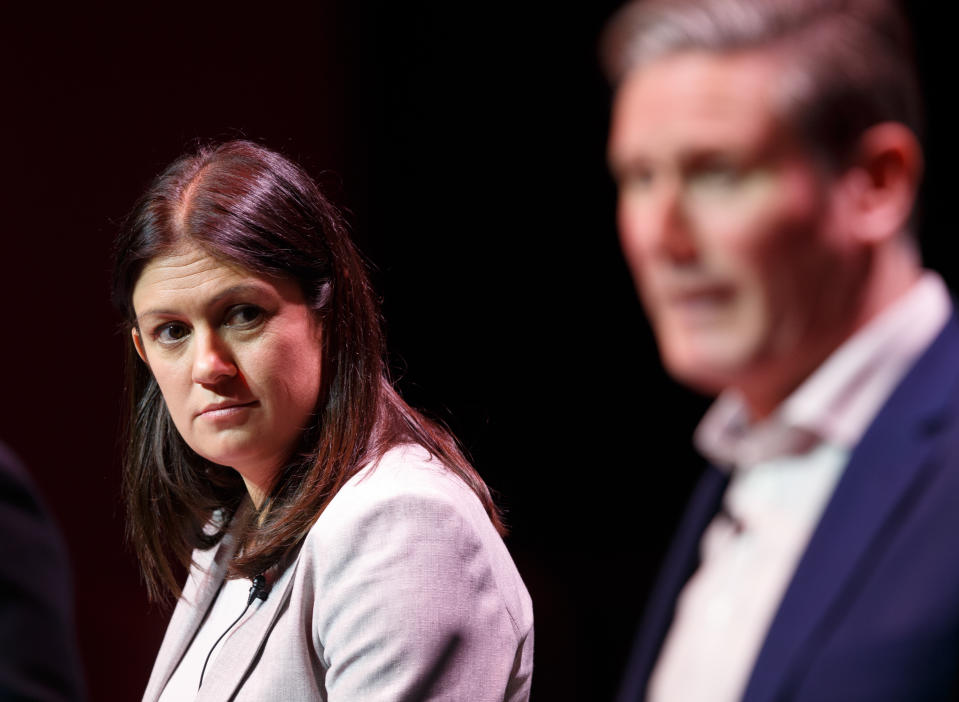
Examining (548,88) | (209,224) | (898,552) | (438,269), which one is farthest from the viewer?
(438,269)

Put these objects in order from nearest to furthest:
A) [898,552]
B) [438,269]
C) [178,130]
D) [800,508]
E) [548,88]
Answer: [898,552] → [800,508] → [548,88] → [438,269] → [178,130]

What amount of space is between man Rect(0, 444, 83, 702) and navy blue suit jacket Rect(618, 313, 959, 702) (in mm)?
637

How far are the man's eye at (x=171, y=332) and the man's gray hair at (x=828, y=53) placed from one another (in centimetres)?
102

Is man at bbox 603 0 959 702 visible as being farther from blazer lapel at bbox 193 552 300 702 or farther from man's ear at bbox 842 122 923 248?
blazer lapel at bbox 193 552 300 702

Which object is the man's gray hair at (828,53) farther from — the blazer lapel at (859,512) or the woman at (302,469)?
the woman at (302,469)

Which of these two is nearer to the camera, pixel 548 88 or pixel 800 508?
pixel 800 508

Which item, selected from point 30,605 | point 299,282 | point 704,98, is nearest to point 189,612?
point 299,282

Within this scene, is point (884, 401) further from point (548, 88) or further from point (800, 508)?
point (548, 88)

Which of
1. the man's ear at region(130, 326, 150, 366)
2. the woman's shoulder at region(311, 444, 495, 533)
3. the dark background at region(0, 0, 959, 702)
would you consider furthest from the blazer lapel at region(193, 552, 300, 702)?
the dark background at region(0, 0, 959, 702)

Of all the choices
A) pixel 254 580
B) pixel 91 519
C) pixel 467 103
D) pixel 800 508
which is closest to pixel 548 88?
pixel 467 103

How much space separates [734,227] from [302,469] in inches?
39.6

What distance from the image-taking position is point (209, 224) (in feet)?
5.48

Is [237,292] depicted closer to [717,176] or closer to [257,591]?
[257,591]

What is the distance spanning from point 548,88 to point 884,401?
146cm
